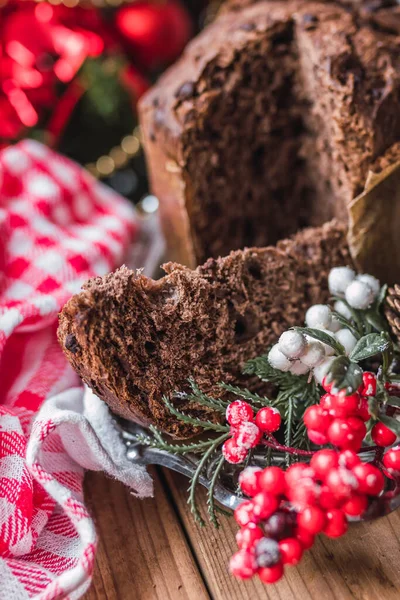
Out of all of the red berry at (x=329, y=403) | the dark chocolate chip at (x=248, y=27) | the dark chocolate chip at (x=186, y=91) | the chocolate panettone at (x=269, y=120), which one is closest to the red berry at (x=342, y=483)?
the red berry at (x=329, y=403)

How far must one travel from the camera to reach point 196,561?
114 cm

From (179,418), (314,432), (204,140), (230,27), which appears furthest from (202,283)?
(230,27)

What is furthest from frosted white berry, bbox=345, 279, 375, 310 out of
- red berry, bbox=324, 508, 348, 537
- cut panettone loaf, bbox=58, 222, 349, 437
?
red berry, bbox=324, 508, 348, 537

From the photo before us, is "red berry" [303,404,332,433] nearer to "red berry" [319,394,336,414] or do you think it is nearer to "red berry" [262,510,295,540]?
"red berry" [319,394,336,414]

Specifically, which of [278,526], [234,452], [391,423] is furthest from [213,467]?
[391,423]

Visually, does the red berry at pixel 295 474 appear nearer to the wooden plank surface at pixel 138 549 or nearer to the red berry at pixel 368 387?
the red berry at pixel 368 387

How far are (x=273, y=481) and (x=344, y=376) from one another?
20 centimetres

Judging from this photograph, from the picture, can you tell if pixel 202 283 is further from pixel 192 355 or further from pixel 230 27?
pixel 230 27

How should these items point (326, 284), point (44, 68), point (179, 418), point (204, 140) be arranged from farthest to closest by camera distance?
1. point (44, 68)
2. point (204, 140)
3. point (326, 284)
4. point (179, 418)

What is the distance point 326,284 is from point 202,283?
330 millimetres

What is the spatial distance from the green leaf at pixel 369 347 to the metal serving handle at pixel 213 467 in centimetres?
19

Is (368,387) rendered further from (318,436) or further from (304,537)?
(304,537)

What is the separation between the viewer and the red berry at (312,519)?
901mm

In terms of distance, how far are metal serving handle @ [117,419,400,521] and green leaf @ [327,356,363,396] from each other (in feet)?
0.63
